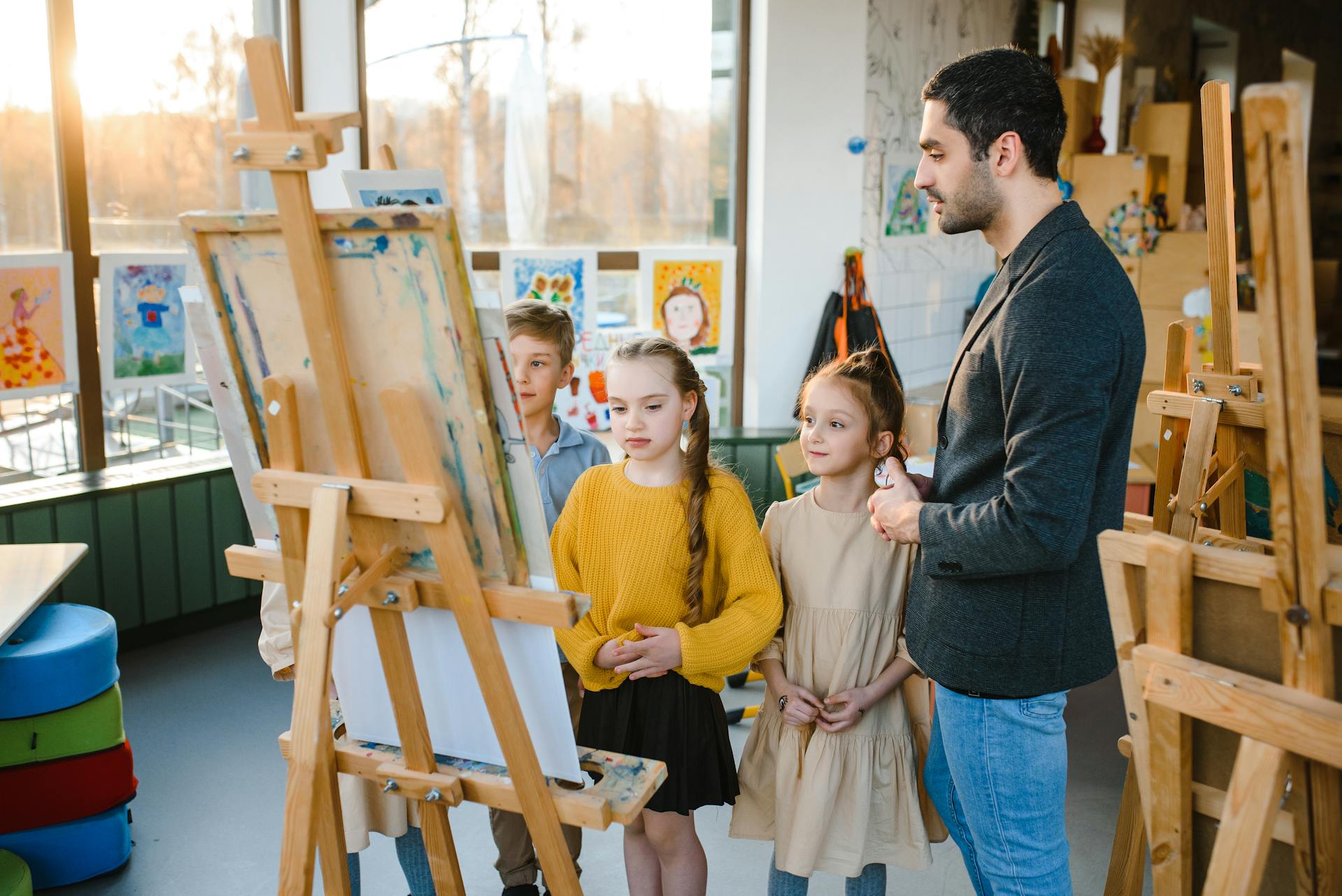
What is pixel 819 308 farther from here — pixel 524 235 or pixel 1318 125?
pixel 1318 125

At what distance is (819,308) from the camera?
4.74 m

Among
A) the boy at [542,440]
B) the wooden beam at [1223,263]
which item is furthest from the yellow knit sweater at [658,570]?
the wooden beam at [1223,263]

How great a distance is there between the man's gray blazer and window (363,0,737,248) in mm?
3012

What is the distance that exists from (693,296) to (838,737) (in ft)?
9.92

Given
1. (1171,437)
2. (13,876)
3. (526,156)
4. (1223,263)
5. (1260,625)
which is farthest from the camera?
(526,156)

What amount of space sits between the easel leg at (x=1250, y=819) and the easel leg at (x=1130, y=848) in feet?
2.49

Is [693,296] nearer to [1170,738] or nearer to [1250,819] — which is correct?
[1170,738]

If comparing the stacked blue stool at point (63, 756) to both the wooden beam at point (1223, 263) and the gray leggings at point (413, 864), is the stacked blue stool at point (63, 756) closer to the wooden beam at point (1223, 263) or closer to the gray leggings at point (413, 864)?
the gray leggings at point (413, 864)

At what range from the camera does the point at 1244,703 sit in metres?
1.09

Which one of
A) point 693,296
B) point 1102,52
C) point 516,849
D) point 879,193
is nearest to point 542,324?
point 516,849

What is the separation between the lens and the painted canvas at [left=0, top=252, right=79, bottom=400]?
342 centimetres

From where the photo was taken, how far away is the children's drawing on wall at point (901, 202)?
16.2 feet

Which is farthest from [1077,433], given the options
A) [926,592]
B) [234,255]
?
[234,255]

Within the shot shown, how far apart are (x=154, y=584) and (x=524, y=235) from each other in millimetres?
1801
